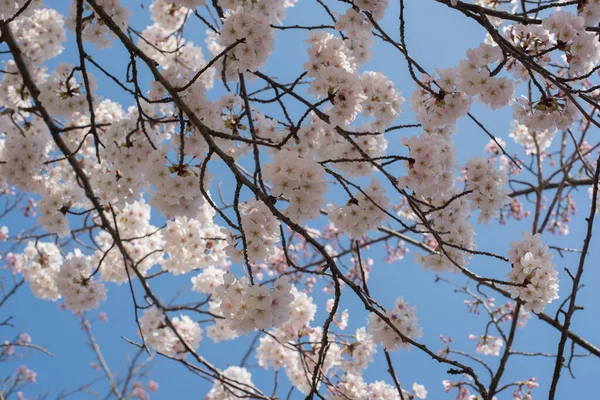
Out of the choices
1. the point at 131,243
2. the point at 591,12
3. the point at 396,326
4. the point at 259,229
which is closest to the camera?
the point at 259,229

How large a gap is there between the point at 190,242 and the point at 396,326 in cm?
212

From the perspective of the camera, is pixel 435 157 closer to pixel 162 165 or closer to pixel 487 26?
pixel 487 26

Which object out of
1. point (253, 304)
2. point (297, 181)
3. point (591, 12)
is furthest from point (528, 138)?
point (253, 304)

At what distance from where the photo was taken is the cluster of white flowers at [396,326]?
2.37 meters

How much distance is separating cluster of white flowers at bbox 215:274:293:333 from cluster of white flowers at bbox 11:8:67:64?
162 inches

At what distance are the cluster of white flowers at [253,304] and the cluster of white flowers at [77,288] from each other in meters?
2.13

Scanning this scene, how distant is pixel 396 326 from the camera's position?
253 centimetres

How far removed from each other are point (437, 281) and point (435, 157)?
7.15 ft

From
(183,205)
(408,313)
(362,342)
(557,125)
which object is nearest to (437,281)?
(362,342)

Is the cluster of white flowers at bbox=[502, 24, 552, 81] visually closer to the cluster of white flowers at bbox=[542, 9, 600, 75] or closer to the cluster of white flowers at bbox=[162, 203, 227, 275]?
the cluster of white flowers at bbox=[542, 9, 600, 75]

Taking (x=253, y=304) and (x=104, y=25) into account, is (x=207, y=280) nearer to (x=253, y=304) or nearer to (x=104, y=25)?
(x=104, y=25)

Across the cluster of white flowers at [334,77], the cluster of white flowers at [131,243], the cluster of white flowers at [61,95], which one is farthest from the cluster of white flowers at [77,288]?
the cluster of white flowers at [334,77]

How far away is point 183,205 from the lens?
2283mm

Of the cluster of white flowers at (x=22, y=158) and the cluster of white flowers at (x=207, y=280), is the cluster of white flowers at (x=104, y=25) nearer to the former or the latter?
the cluster of white flowers at (x=22, y=158)
